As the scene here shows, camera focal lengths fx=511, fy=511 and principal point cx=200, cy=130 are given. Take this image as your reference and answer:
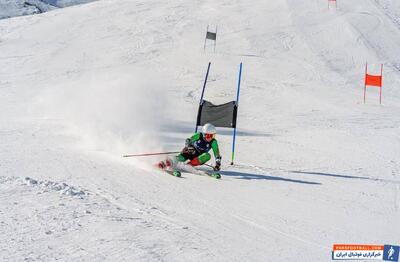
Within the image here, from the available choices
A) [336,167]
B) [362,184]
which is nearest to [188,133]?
[336,167]

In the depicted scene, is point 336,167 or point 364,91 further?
point 364,91

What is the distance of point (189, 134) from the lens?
1357 cm

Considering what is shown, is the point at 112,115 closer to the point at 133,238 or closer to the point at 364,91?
the point at 133,238

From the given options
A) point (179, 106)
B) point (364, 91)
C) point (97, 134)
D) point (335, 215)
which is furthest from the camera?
point (364, 91)

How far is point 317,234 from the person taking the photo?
6.22m

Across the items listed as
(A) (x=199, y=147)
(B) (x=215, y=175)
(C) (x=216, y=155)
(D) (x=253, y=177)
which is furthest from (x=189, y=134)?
(B) (x=215, y=175)

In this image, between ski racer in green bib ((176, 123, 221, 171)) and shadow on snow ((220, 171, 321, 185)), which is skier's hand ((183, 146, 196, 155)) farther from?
shadow on snow ((220, 171, 321, 185))

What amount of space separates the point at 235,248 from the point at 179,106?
12.2 metres

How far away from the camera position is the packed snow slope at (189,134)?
5637 millimetres

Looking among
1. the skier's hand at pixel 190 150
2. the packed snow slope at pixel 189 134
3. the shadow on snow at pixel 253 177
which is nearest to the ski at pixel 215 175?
the packed snow slope at pixel 189 134

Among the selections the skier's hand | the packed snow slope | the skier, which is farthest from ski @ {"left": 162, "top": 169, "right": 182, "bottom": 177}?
the skier's hand

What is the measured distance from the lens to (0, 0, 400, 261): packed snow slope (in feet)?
18.5

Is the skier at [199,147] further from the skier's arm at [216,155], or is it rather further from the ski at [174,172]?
the ski at [174,172]

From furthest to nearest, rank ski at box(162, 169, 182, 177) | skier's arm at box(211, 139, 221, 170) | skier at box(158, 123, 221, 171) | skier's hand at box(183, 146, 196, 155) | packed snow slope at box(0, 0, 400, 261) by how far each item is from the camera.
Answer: skier's hand at box(183, 146, 196, 155) → skier at box(158, 123, 221, 171) → skier's arm at box(211, 139, 221, 170) → ski at box(162, 169, 182, 177) → packed snow slope at box(0, 0, 400, 261)
